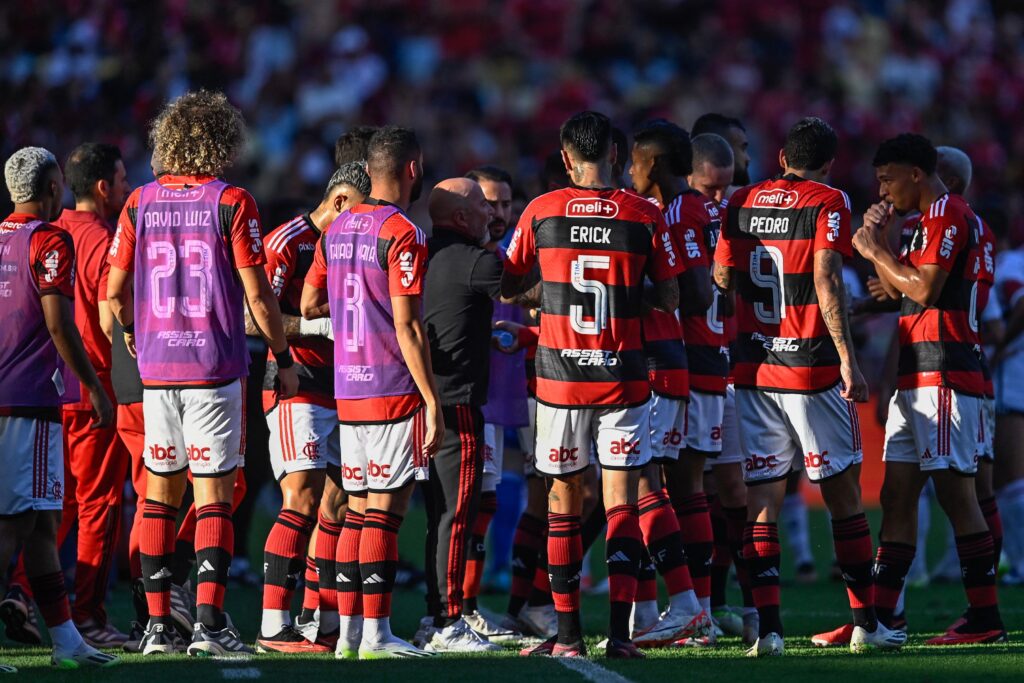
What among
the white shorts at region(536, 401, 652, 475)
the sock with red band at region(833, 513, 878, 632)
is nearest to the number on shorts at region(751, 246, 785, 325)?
the white shorts at region(536, 401, 652, 475)

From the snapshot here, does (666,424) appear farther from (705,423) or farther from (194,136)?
(194,136)

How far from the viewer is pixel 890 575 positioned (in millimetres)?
7754

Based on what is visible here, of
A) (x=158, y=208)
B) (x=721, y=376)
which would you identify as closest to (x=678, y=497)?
(x=721, y=376)

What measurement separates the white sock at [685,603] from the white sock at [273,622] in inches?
82.0

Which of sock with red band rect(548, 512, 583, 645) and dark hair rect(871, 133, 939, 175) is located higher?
dark hair rect(871, 133, 939, 175)

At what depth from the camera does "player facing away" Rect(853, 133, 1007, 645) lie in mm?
7625

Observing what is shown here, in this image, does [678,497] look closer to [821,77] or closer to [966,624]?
[966,624]

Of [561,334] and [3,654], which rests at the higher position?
[561,334]

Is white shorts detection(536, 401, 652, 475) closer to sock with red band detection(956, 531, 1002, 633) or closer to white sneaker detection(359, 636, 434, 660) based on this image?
white sneaker detection(359, 636, 434, 660)

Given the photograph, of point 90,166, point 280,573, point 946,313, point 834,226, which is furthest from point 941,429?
point 90,166

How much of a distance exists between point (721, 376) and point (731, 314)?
546 millimetres

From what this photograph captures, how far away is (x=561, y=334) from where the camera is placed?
6.96 meters

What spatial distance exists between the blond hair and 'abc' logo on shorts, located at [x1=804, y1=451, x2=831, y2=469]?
3297 millimetres

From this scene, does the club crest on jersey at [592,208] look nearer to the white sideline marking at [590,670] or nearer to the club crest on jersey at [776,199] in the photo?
the club crest on jersey at [776,199]
